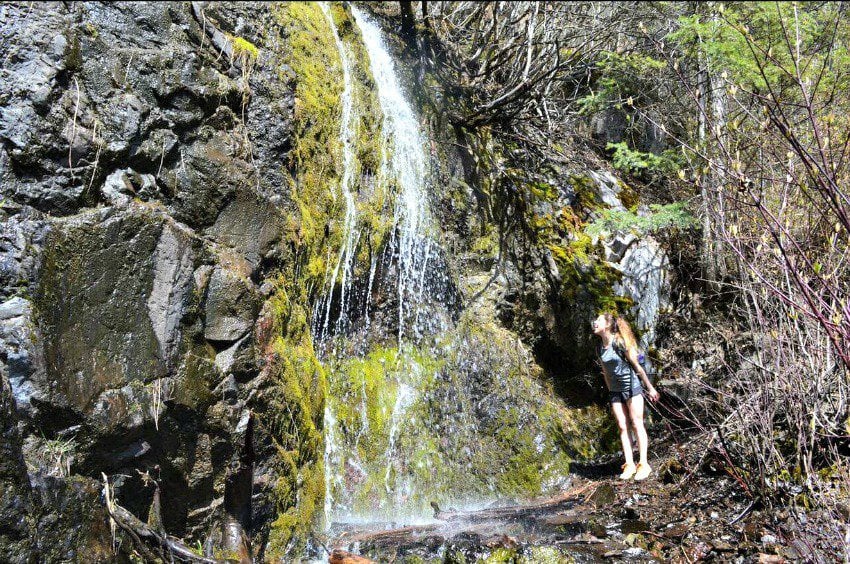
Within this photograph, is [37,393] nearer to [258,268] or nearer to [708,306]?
[258,268]

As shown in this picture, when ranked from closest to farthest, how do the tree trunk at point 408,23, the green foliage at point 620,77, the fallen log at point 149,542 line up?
the fallen log at point 149,542 → the green foliage at point 620,77 → the tree trunk at point 408,23

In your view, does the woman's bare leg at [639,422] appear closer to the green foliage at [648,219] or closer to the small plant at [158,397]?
the green foliage at [648,219]

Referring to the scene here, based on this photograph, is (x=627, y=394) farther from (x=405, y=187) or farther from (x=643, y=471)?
(x=405, y=187)

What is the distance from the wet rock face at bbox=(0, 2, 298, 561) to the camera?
9.57 ft

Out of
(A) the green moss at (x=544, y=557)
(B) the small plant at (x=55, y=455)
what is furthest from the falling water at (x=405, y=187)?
(B) the small plant at (x=55, y=455)

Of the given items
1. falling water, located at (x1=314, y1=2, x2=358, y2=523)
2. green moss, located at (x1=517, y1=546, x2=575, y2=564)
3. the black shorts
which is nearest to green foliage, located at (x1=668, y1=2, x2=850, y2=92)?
the black shorts

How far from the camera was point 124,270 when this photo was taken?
11.6ft

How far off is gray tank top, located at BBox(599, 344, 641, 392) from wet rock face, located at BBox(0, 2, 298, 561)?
3336 millimetres

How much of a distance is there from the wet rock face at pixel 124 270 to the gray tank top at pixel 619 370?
334cm

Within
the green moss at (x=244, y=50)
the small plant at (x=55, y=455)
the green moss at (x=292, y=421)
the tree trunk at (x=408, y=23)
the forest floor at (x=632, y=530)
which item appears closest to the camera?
the small plant at (x=55, y=455)

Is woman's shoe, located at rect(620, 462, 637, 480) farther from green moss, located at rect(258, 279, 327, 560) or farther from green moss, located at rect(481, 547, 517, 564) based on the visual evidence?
green moss, located at rect(258, 279, 327, 560)

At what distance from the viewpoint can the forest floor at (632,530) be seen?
12.0ft

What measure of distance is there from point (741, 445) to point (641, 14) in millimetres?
7556

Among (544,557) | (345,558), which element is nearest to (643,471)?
(544,557)
